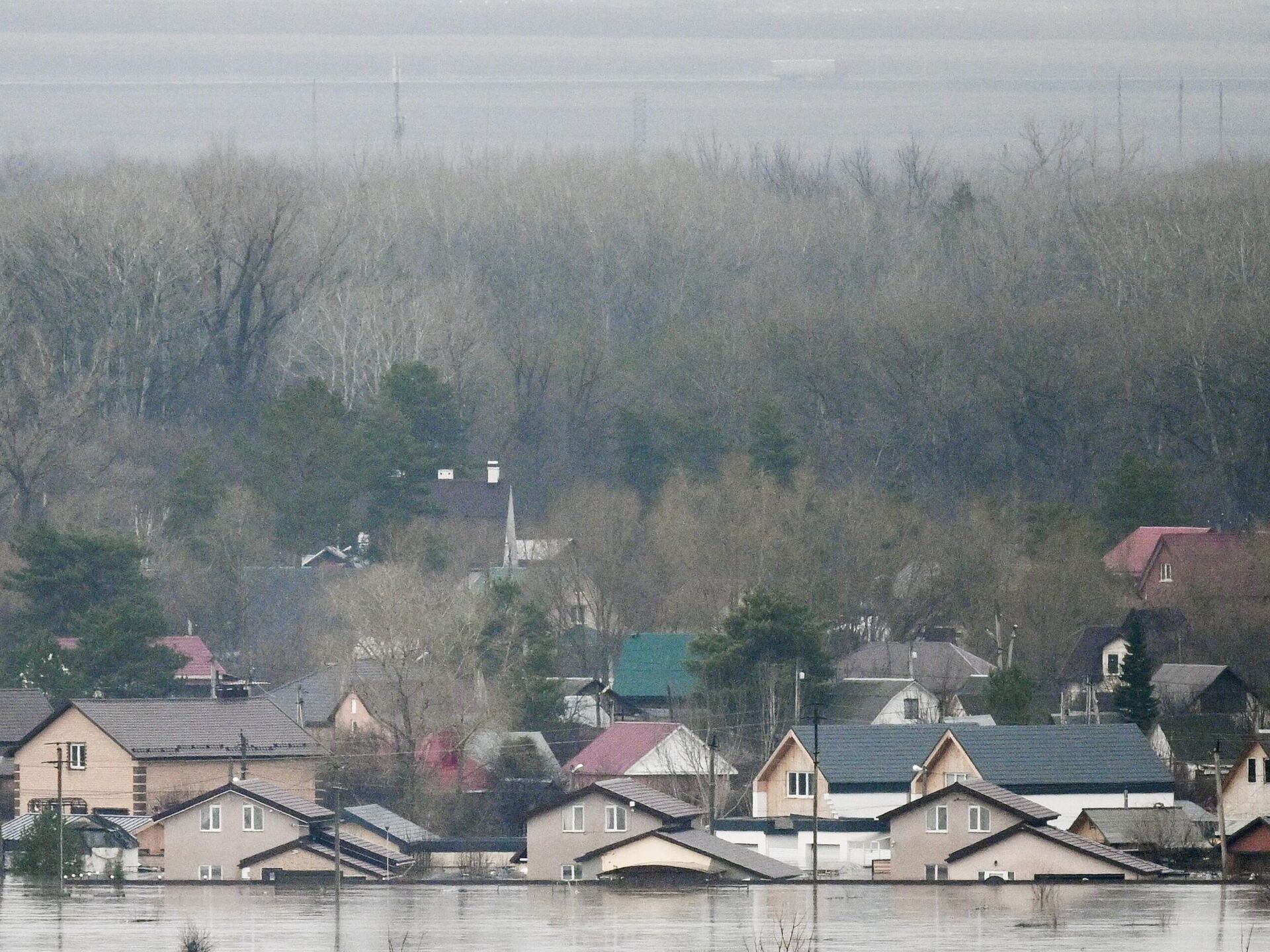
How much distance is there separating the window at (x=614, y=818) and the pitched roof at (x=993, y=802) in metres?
3.82

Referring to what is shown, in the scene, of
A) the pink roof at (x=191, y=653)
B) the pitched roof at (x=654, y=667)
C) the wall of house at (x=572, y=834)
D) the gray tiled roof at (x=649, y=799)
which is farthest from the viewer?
the pitched roof at (x=654, y=667)

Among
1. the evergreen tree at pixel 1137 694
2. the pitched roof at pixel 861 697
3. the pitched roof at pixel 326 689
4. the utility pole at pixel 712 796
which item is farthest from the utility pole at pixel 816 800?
the pitched roof at pixel 326 689

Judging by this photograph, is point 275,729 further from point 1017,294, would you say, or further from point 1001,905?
point 1017,294

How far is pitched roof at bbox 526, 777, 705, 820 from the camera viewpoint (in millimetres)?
39375

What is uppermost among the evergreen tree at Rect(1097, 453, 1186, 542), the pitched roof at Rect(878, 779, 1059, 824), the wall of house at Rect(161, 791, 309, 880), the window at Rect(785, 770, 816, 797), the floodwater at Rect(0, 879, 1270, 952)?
the evergreen tree at Rect(1097, 453, 1186, 542)

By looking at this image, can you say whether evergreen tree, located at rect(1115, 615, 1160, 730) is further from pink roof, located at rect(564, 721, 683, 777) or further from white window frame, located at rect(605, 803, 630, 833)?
white window frame, located at rect(605, 803, 630, 833)

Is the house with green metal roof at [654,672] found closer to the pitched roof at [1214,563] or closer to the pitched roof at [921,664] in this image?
the pitched roof at [921,664]

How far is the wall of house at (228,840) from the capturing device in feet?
128

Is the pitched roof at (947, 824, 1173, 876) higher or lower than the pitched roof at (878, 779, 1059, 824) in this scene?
lower

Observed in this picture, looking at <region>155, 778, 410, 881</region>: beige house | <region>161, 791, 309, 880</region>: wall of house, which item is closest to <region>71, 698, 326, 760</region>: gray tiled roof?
<region>155, 778, 410, 881</region>: beige house

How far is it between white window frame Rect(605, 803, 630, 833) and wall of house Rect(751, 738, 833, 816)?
508cm

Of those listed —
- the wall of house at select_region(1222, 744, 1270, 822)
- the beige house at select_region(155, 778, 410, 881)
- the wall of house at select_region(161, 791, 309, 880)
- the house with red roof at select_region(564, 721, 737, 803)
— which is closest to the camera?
the beige house at select_region(155, 778, 410, 881)

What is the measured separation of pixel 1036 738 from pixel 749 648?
796 centimetres

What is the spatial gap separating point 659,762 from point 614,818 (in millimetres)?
8531
